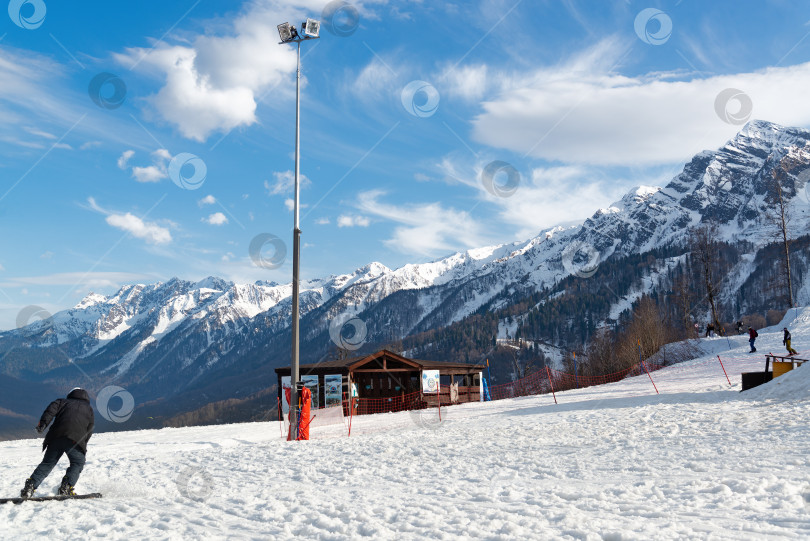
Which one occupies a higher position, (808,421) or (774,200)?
(774,200)

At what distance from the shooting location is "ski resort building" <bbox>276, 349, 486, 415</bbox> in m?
32.4

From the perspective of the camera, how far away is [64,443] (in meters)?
9.16

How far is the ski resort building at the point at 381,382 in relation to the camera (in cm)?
3244

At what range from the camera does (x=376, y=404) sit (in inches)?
1513

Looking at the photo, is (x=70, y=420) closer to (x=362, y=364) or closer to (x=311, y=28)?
(x=311, y=28)

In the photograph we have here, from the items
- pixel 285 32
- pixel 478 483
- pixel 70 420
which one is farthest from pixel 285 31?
pixel 478 483

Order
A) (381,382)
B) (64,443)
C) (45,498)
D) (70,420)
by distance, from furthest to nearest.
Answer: (381,382), (70,420), (64,443), (45,498)

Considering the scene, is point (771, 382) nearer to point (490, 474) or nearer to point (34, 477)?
point (490, 474)

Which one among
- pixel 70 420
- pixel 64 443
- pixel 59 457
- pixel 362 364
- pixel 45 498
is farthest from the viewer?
pixel 362 364

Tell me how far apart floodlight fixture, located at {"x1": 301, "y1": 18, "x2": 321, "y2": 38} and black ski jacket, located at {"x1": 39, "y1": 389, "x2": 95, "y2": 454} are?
1495cm

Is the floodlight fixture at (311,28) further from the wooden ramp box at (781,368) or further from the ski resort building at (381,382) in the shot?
the wooden ramp box at (781,368)

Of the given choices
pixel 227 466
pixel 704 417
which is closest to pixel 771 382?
pixel 704 417

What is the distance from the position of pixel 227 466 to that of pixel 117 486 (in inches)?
103

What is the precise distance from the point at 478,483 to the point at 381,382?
31.3 metres
